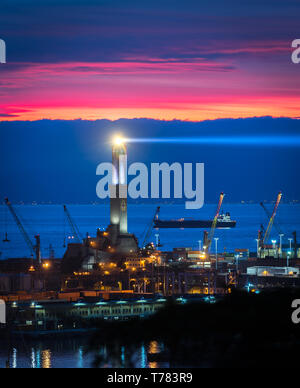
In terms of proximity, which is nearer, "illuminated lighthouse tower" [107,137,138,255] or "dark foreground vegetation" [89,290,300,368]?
"dark foreground vegetation" [89,290,300,368]

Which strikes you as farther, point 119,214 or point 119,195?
point 119,195

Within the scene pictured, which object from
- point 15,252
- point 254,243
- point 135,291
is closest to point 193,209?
point 254,243

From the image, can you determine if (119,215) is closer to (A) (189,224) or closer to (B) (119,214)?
(B) (119,214)

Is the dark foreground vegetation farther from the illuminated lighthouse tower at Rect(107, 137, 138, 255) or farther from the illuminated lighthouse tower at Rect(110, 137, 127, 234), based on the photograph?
the illuminated lighthouse tower at Rect(110, 137, 127, 234)

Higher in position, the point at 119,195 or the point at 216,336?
the point at 119,195

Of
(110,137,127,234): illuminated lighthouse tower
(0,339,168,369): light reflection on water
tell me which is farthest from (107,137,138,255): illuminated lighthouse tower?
(0,339,168,369): light reflection on water

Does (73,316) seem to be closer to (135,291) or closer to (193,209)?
(135,291)

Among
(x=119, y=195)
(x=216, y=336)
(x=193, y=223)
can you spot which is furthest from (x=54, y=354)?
(x=193, y=223)
